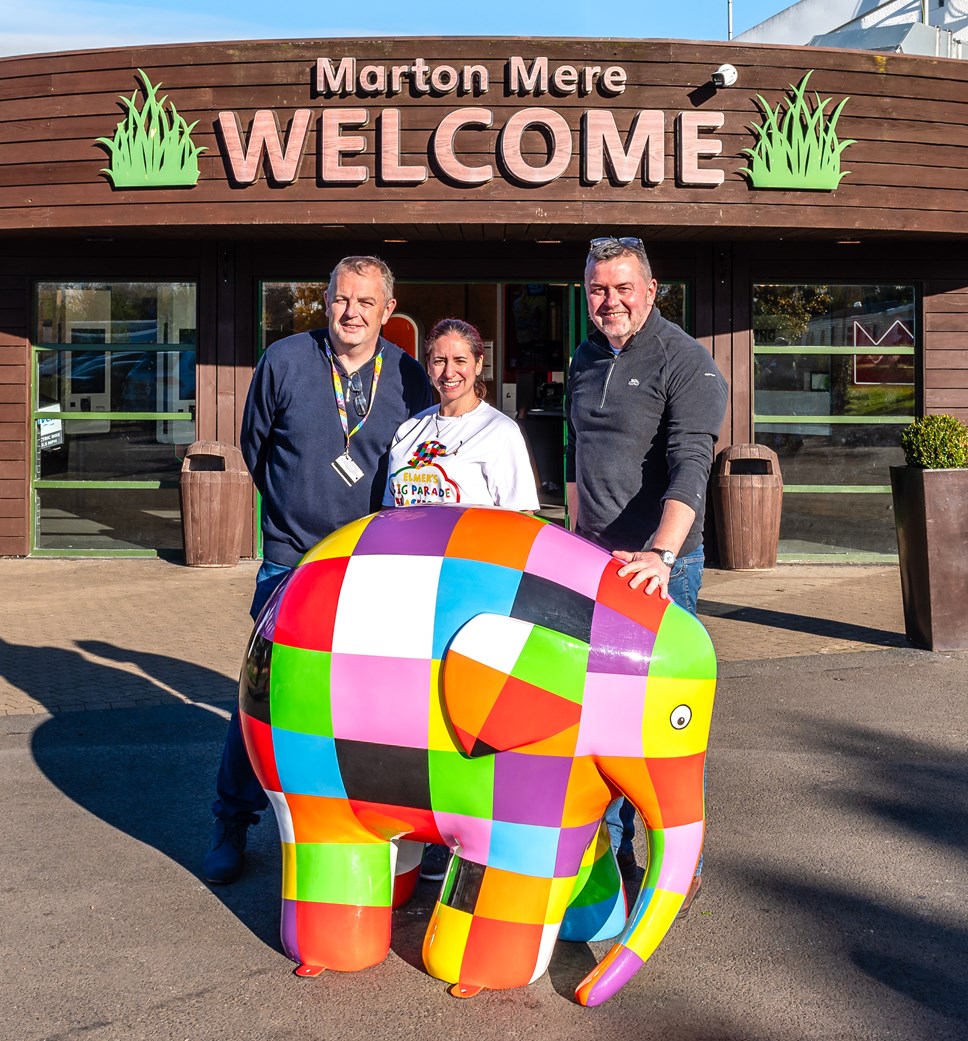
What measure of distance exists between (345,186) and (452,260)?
1711 millimetres

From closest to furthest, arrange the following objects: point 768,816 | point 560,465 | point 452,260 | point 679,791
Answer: point 679,791, point 768,816, point 452,260, point 560,465

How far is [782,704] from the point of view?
248 inches

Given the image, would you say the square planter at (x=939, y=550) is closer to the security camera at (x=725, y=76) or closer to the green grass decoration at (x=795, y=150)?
the green grass decoration at (x=795, y=150)

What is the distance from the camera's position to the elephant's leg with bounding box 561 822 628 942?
3381 mm

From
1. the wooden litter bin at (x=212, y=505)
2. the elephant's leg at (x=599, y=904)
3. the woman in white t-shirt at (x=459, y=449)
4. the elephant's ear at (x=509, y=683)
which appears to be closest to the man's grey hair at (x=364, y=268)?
the woman in white t-shirt at (x=459, y=449)

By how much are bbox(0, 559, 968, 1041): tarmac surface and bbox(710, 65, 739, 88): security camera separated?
494cm

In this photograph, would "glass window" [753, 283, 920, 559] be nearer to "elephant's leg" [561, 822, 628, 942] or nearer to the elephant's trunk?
"elephant's leg" [561, 822, 628, 942]

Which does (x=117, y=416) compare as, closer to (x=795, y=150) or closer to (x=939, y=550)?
(x=795, y=150)

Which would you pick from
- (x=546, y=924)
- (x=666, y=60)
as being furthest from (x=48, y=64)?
(x=546, y=924)

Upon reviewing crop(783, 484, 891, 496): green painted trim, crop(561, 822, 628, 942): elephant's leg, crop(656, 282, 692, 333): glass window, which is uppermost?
crop(656, 282, 692, 333): glass window

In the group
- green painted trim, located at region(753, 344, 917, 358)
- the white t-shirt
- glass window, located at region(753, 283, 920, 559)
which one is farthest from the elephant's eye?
green painted trim, located at region(753, 344, 917, 358)

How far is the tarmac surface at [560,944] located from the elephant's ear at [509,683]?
79 centimetres

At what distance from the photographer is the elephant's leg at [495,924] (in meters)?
2.96

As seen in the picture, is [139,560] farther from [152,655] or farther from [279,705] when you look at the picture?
[279,705]
